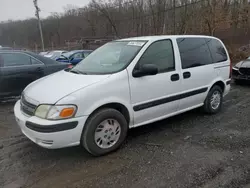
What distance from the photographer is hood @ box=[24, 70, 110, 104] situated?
2.85 metres

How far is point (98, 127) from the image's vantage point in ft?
10.1

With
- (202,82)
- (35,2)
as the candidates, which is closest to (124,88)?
(202,82)

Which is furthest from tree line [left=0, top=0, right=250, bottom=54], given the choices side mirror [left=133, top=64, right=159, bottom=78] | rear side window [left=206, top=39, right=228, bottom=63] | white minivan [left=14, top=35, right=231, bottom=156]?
side mirror [left=133, top=64, right=159, bottom=78]

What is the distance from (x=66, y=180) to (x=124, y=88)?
56.1 inches

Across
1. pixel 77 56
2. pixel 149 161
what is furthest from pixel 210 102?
pixel 77 56

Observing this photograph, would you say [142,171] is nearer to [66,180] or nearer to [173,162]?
[173,162]

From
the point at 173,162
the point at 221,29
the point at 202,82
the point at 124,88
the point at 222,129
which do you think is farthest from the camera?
the point at 221,29

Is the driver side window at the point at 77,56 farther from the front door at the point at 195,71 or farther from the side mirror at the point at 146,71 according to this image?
the side mirror at the point at 146,71

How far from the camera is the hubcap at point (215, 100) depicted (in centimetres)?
473

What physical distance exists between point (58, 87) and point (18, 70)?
3.26 meters

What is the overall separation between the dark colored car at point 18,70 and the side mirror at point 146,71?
144 inches

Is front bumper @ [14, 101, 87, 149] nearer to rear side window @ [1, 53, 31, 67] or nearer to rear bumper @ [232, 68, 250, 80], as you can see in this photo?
rear side window @ [1, 53, 31, 67]

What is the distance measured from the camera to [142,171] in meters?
2.80

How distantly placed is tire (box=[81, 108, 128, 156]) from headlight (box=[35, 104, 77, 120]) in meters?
0.30
